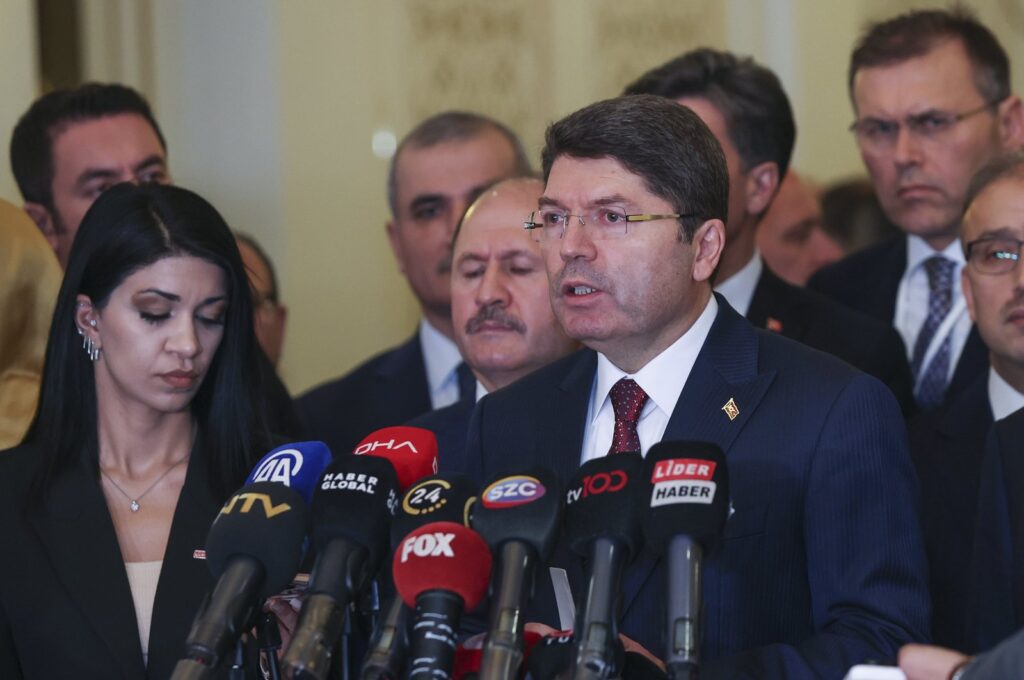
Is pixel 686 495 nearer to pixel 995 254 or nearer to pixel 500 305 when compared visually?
pixel 500 305

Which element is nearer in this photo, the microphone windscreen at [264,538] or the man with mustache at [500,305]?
the microphone windscreen at [264,538]

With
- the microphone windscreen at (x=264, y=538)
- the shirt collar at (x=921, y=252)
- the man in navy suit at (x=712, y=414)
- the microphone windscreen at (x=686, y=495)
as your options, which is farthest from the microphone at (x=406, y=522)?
the shirt collar at (x=921, y=252)

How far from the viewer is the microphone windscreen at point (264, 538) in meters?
2.39

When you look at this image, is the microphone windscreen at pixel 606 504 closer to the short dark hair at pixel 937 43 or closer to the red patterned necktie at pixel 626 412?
the red patterned necktie at pixel 626 412

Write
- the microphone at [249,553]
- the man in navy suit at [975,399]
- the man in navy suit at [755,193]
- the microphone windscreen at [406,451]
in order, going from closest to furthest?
the microphone at [249,553] < the microphone windscreen at [406,451] < the man in navy suit at [975,399] < the man in navy suit at [755,193]

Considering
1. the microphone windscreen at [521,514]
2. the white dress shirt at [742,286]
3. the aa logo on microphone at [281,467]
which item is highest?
the white dress shirt at [742,286]

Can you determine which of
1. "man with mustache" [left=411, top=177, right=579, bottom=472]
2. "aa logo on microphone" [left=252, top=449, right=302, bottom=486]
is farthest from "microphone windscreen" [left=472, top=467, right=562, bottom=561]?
"man with mustache" [left=411, top=177, right=579, bottom=472]

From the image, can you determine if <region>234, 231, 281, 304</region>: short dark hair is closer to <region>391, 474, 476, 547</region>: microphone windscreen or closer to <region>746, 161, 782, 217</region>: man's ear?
<region>746, 161, 782, 217</region>: man's ear

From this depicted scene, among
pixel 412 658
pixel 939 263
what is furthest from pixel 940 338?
pixel 412 658

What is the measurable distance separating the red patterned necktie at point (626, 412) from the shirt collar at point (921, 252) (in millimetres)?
2029

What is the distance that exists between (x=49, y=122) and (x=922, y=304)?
264 centimetres

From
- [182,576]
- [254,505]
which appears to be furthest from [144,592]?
[254,505]

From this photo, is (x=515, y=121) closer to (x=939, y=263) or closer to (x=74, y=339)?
(x=939, y=263)

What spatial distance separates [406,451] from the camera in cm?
275
